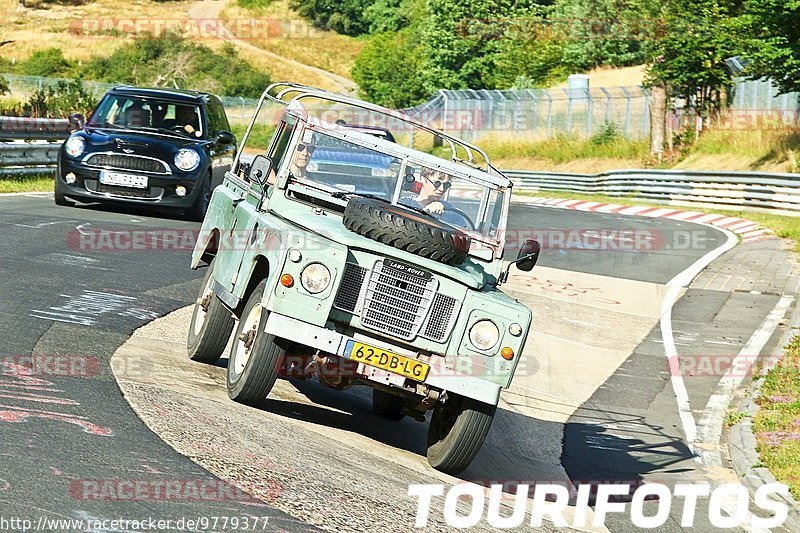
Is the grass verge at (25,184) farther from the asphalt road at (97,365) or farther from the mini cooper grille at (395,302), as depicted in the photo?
the mini cooper grille at (395,302)

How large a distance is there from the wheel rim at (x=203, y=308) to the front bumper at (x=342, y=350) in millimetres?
1916

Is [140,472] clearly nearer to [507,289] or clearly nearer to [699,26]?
[507,289]

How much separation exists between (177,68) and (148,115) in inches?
2960

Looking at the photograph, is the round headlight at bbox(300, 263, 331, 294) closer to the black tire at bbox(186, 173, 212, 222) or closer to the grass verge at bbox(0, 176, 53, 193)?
the black tire at bbox(186, 173, 212, 222)

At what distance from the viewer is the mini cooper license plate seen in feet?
57.2

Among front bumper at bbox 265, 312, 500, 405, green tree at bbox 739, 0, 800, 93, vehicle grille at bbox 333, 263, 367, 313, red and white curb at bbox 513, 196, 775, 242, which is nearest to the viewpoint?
front bumper at bbox 265, 312, 500, 405

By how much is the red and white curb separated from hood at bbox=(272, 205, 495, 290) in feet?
55.8

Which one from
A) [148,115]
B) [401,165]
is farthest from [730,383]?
[148,115]

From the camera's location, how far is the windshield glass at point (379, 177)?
8.65 metres

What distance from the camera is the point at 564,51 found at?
7638 centimetres

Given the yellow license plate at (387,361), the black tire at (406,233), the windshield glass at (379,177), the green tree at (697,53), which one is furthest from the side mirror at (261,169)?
the green tree at (697,53)

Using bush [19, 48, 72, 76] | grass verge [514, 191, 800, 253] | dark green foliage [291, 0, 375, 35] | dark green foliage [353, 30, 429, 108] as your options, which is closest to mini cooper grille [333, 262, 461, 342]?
grass verge [514, 191, 800, 253]

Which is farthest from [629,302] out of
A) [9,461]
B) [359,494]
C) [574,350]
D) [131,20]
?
[131,20]

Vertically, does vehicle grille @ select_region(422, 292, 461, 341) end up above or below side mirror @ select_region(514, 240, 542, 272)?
below
